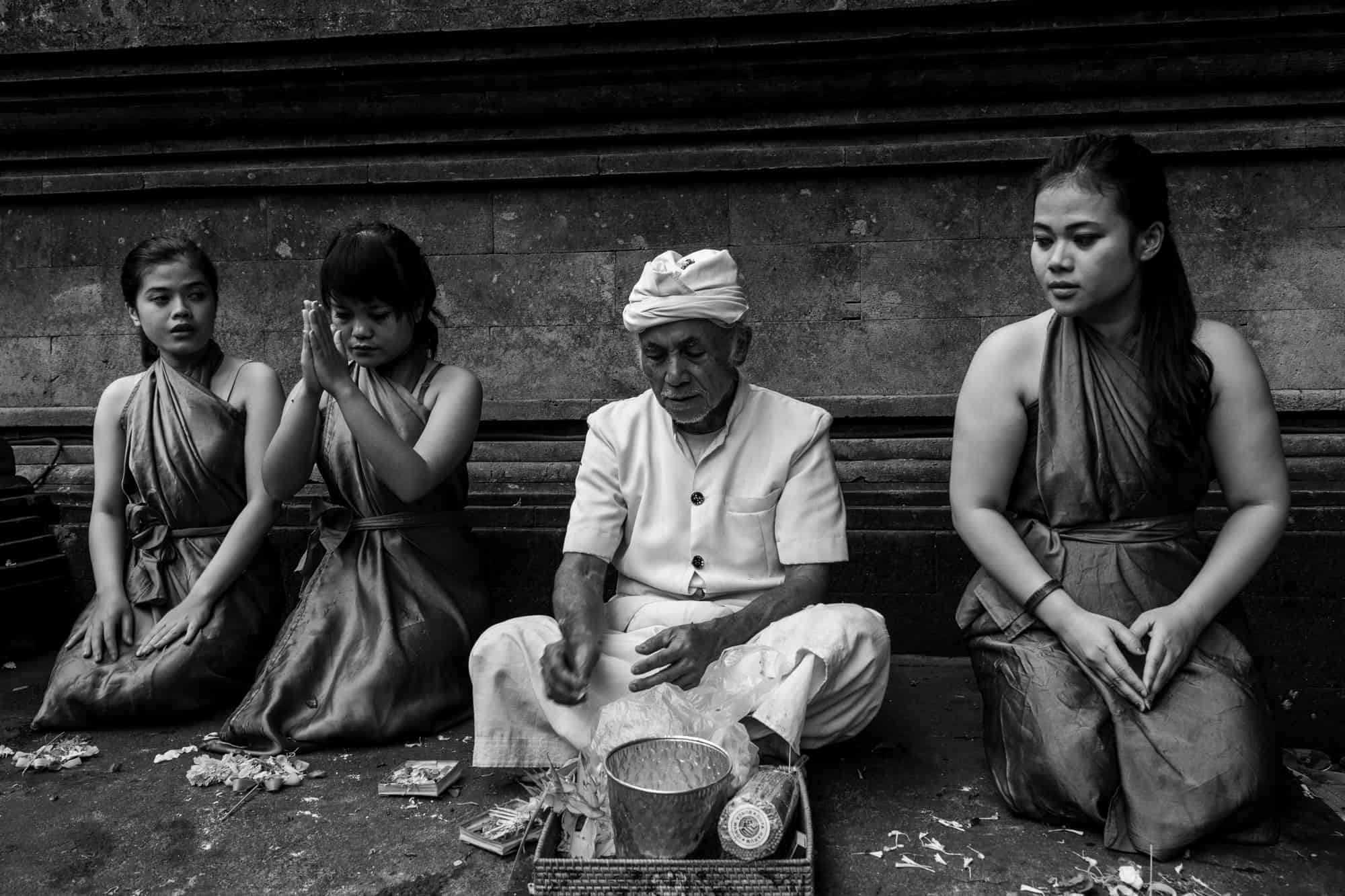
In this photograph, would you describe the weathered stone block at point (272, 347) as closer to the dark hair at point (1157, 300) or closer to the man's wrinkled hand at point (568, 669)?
the man's wrinkled hand at point (568, 669)

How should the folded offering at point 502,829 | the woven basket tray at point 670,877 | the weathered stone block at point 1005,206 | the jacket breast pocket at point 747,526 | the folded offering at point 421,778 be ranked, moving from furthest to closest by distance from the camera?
the weathered stone block at point 1005,206 → the jacket breast pocket at point 747,526 → the folded offering at point 421,778 → the folded offering at point 502,829 → the woven basket tray at point 670,877

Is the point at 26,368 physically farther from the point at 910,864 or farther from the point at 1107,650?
the point at 1107,650

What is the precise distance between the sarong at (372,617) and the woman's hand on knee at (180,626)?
359mm

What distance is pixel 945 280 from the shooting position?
5.23 meters

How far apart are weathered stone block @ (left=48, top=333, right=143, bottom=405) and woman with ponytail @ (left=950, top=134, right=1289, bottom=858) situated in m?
4.72

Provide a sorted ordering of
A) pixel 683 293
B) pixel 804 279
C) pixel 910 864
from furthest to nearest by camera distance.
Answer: pixel 804 279
pixel 683 293
pixel 910 864

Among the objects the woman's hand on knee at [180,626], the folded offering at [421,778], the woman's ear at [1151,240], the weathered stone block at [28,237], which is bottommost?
the folded offering at [421,778]

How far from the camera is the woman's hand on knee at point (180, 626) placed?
4.06 m

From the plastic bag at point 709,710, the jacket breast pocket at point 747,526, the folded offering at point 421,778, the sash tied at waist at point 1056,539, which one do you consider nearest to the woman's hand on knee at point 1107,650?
the sash tied at waist at point 1056,539

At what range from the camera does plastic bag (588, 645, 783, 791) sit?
2.89 m

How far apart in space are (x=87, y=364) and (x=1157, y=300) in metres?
5.49

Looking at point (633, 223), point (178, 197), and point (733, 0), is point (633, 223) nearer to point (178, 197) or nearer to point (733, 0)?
point (733, 0)

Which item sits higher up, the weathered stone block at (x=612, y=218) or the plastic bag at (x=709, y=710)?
the weathered stone block at (x=612, y=218)

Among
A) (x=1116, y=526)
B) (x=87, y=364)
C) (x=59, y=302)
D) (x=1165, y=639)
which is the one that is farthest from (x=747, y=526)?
(x=59, y=302)
